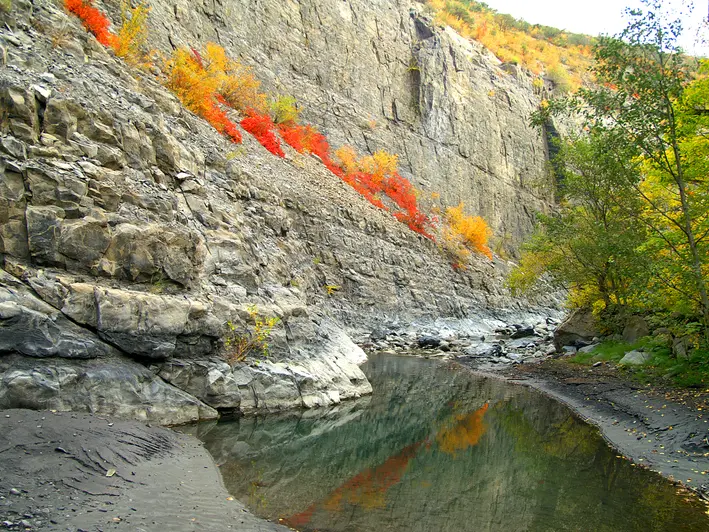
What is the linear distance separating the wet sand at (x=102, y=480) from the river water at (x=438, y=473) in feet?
1.98

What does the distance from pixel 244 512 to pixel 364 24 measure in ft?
164

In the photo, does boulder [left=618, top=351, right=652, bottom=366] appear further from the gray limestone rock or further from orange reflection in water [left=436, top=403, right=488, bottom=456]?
the gray limestone rock

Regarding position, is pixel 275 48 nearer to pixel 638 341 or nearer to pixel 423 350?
pixel 423 350

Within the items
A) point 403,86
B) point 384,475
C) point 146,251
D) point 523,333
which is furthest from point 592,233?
point 403,86

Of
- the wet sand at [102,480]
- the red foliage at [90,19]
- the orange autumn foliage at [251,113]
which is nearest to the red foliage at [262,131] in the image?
the orange autumn foliage at [251,113]

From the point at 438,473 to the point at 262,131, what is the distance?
25.5 m

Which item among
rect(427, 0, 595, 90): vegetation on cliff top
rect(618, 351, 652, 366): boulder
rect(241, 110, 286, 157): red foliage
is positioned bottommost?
rect(618, 351, 652, 366): boulder

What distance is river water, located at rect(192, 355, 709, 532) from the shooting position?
7301 millimetres

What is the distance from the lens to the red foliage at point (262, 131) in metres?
29.9

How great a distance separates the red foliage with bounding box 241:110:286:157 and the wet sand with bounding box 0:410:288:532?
932 inches

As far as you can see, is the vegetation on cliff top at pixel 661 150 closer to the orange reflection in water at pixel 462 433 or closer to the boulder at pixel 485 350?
the orange reflection in water at pixel 462 433

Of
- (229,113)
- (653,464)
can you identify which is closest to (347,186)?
(229,113)

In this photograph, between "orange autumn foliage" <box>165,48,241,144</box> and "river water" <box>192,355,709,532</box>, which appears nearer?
"river water" <box>192,355,709,532</box>

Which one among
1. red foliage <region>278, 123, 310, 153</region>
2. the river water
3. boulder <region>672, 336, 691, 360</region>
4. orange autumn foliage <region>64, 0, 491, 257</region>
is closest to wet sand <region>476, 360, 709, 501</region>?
the river water
